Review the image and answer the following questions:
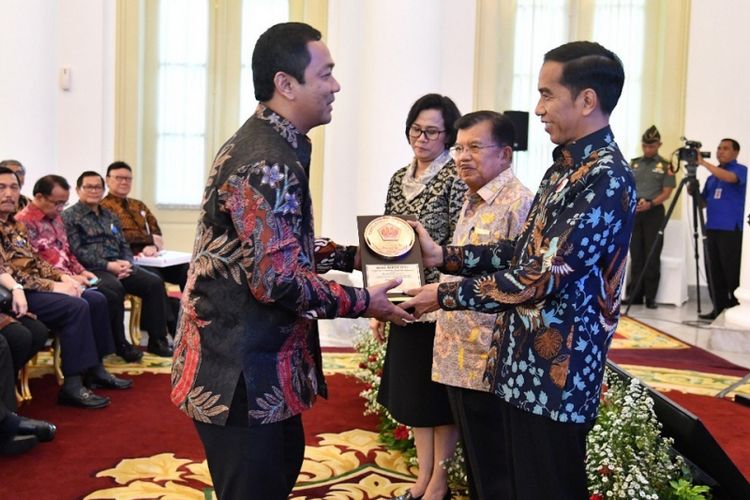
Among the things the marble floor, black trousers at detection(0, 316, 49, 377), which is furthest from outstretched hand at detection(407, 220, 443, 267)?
the marble floor

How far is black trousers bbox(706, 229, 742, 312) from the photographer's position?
8617 millimetres

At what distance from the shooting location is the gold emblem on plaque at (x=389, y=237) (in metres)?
2.55

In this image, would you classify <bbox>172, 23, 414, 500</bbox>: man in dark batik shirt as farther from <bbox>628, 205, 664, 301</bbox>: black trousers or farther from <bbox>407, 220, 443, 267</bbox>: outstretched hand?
<bbox>628, 205, 664, 301</bbox>: black trousers

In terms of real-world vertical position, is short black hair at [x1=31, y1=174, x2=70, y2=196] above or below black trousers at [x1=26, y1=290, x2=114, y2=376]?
above

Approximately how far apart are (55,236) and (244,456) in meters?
3.94

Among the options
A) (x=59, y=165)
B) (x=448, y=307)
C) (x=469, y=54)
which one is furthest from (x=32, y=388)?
(x=469, y=54)

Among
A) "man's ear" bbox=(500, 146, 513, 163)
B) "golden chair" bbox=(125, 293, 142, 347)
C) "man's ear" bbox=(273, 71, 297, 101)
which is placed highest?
"man's ear" bbox=(273, 71, 297, 101)

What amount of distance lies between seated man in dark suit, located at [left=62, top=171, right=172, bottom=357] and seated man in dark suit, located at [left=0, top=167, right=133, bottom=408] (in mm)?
744

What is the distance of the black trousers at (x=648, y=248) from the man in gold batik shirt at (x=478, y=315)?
6.50 metres

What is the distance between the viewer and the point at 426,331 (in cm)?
326

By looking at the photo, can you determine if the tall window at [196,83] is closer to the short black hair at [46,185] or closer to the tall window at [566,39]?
the tall window at [566,39]

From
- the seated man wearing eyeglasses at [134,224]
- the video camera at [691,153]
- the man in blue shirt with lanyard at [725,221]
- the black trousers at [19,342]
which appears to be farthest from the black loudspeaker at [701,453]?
the man in blue shirt with lanyard at [725,221]

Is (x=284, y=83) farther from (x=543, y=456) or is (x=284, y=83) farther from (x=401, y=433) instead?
(x=401, y=433)

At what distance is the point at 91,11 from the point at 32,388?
5042mm
